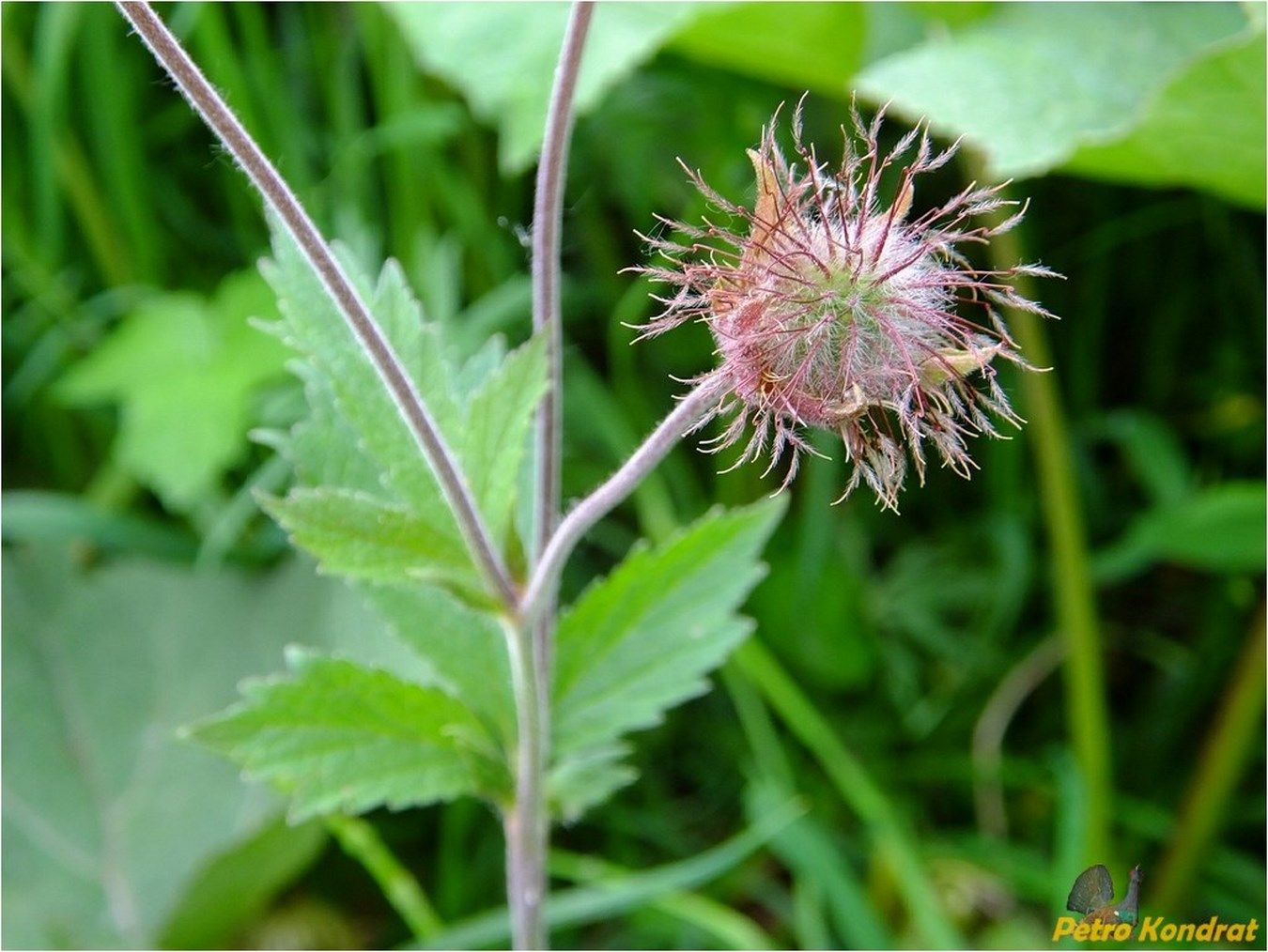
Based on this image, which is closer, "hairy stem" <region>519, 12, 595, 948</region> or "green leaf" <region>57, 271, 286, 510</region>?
"hairy stem" <region>519, 12, 595, 948</region>

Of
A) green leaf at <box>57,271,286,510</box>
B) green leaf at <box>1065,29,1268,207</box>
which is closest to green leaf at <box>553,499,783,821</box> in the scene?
green leaf at <box>1065,29,1268,207</box>

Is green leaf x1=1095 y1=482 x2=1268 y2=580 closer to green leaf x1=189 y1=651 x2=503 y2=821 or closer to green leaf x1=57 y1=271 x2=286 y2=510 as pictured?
green leaf x1=189 y1=651 x2=503 y2=821

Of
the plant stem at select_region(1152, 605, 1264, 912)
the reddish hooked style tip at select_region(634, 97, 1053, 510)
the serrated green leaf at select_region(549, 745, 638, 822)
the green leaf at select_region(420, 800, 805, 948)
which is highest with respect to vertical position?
the reddish hooked style tip at select_region(634, 97, 1053, 510)

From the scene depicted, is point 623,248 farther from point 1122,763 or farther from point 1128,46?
point 1122,763

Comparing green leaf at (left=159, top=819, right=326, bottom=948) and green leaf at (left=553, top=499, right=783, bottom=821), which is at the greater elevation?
green leaf at (left=553, top=499, right=783, bottom=821)

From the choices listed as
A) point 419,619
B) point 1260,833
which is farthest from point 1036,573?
point 419,619

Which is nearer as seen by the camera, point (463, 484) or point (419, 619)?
point (463, 484)

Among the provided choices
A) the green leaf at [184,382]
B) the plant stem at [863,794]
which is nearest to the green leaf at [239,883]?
the green leaf at [184,382]
